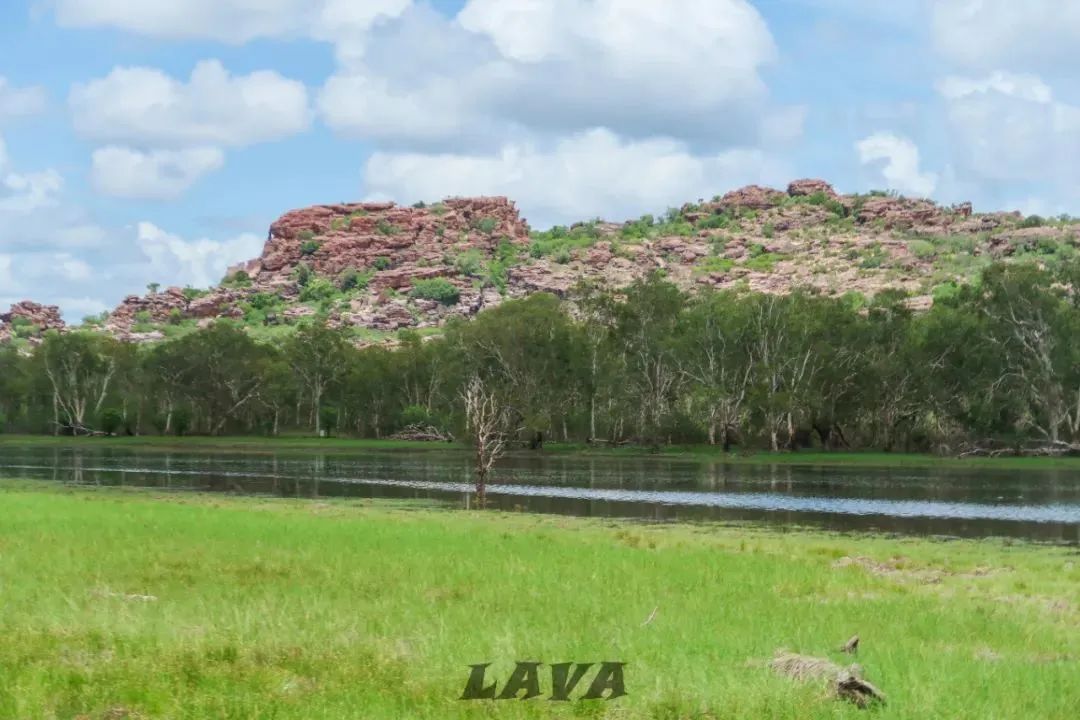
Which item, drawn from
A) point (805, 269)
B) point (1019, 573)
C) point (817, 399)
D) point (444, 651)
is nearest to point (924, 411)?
point (817, 399)

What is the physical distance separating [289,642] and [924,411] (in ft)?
257

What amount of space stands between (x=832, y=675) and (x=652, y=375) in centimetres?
8383

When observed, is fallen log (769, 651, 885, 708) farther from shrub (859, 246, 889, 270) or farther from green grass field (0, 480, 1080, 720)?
shrub (859, 246, 889, 270)

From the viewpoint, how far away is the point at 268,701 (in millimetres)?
9180

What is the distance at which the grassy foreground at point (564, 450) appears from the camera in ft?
246

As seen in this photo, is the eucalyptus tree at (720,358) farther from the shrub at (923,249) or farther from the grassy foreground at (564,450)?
the shrub at (923,249)

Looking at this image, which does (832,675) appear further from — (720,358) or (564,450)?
(564,450)

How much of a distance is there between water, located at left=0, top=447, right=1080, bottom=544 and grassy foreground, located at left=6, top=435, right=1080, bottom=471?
15.1ft

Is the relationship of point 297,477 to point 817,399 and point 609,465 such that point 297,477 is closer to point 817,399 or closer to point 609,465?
point 609,465

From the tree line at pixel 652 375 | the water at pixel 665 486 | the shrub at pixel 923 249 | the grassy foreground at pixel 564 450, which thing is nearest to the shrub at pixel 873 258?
the shrub at pixel 923 249

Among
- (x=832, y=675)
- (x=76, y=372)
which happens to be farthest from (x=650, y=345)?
(x=832, y=675)

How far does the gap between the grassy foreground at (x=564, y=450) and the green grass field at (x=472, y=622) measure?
170ft

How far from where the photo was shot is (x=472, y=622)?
13.4 m

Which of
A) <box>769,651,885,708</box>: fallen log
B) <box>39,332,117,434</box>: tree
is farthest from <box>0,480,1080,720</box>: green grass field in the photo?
<box>39,332,117,434</box>: tree
